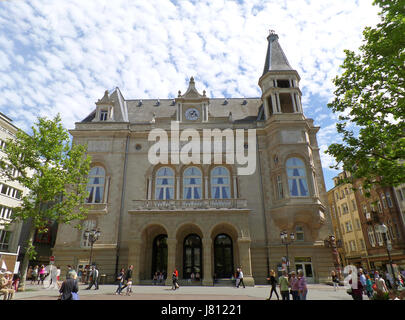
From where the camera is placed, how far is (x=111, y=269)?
85.8ft

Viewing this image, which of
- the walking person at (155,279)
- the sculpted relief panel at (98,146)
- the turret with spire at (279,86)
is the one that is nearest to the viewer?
the walking person at (155,279)

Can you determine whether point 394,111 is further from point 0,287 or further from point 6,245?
point 6,245

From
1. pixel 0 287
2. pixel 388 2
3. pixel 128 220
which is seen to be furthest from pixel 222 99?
pixel 0 287

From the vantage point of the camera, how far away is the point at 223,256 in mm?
28266

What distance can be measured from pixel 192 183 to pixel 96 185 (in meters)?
11.5

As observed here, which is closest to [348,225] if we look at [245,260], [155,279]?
[245,260]

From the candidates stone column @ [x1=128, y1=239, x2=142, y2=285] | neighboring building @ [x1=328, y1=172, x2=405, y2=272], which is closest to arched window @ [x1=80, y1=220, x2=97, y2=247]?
stone column @ [x1=128, y1=239, x2=142, y2=285]

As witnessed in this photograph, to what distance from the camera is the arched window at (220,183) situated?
2977 cm

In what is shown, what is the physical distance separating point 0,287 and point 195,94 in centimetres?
2809

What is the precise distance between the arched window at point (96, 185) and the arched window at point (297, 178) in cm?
2189

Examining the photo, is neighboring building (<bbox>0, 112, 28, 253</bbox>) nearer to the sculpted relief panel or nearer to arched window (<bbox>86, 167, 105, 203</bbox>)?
the sculpted relief panel

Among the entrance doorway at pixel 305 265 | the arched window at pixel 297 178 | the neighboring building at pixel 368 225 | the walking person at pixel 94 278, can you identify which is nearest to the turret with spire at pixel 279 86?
the arched window at pixel 297 178

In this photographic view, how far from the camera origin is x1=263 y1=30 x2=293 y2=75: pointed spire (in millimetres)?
34247

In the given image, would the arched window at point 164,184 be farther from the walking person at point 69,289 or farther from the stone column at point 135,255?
the walking person at point 69,289
